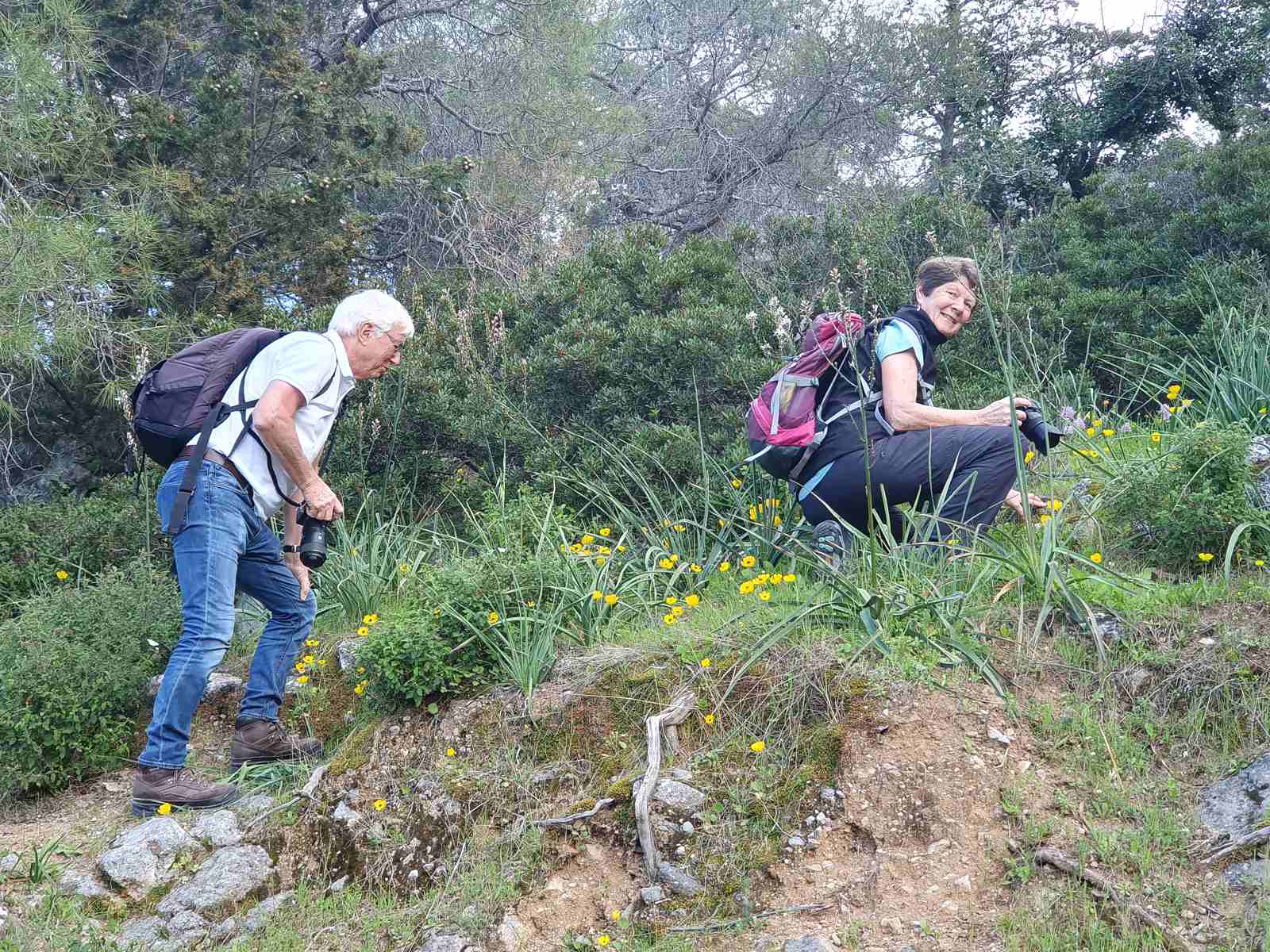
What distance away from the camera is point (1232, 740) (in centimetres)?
336

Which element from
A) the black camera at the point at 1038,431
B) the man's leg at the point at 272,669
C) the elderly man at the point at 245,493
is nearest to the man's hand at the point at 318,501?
the elderly man at the point at 245,493

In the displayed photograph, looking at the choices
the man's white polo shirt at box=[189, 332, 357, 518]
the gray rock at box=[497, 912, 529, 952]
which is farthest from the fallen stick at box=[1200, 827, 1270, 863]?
the man's white polo shirt at box=[189, 332, 357, 518]

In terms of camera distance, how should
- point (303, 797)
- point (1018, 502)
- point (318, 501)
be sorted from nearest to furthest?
point (318, 501), point (303, 797), point (1018, 502)

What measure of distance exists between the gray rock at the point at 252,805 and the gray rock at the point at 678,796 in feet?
4.71

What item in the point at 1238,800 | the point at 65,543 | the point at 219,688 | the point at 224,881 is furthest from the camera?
the point at 65,543

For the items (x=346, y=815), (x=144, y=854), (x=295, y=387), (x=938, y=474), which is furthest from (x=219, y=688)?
(x=938, y=474)

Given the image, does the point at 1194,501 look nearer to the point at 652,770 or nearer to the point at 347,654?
the point at 652,770

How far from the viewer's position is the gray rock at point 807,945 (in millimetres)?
2961

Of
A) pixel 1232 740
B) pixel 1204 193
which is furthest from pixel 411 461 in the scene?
pixel 1204 193

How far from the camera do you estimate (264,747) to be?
4.38m

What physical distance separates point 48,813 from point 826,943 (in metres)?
3.08

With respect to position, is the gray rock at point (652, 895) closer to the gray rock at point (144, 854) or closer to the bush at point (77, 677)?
the gray rock at point (144, 854)

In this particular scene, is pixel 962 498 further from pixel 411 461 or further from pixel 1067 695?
pixel 411 461

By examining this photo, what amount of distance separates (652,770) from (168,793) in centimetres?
174
